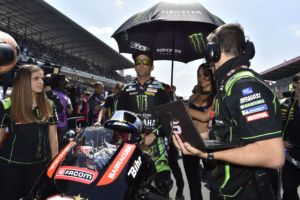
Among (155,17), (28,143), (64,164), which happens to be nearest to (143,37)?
A: (155,17)

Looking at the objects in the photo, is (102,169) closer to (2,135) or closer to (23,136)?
(23,136)

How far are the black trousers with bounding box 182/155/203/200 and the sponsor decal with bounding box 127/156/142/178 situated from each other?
1.79 metres

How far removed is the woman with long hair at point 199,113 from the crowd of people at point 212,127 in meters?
0.01

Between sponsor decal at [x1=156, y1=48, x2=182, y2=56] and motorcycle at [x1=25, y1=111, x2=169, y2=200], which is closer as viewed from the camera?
motorcycle at [x1=25, y1=111, x2=169, y2=200]

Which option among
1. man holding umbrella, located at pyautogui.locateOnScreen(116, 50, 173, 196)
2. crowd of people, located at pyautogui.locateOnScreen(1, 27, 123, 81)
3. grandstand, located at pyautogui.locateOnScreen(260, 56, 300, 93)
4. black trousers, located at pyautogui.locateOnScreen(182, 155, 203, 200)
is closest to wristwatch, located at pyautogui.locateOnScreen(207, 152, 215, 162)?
man holding umbrella, located at pyautogui.locateOnScreen(116, 50, 173, 196)

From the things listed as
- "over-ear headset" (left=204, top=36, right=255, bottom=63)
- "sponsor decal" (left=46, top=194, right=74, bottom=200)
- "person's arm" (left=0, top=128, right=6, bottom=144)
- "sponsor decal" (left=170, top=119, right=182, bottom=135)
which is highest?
"over-ear headset" (left=204, top=36, right=255, bottom=63)

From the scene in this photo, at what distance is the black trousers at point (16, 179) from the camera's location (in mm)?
2824

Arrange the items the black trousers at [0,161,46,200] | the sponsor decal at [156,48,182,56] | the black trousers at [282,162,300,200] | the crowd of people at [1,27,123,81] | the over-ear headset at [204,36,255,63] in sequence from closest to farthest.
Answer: the over-ear headset at [204,36,255,63]
the black trousers at [0,161,46,200]
the black trousers at [282,162,300,200]
the sponsor decal at [156,48,182,56]
the crowd of people at [1,27,123,81]

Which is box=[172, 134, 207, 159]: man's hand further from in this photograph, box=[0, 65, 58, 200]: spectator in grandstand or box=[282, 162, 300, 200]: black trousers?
box=[282, 162, 300, 200]: black trousers

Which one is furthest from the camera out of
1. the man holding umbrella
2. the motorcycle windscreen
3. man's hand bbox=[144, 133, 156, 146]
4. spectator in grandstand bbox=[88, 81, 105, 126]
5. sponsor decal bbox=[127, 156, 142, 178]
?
spectator in grandstand bbox=[88, 81, 105, 126]

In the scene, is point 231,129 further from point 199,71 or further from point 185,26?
point 185,26

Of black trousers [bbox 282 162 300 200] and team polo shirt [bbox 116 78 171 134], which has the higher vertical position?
team polo shirt [bbox 116 78 171 134]

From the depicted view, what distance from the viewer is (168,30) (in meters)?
5.18

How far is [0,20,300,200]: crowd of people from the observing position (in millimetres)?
1643
